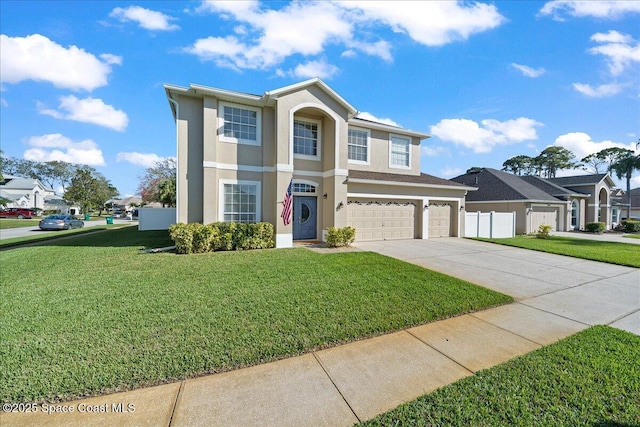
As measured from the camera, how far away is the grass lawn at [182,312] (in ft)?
9.99

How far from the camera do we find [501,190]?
2250cm

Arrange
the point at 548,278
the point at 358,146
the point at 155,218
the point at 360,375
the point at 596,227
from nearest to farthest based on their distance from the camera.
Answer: the point at 360,375 < the point at 548,278 < the point at 358,146 < the point at 155,218 < the point at 596,227

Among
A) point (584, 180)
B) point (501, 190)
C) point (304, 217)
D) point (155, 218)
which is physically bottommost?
point (155, 218)

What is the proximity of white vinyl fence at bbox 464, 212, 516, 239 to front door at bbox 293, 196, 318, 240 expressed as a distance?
9824 millimetres

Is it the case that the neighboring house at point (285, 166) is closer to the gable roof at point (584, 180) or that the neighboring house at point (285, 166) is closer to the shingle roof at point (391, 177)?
the shingle roof at point (391, 177)

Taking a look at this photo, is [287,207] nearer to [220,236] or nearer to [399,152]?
[220,236]

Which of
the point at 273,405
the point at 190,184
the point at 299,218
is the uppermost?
the point at 190,184

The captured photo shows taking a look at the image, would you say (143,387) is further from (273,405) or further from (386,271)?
(386,271)

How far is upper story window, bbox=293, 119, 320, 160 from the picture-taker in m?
12.5

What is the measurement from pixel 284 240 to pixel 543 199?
22884 millimetres

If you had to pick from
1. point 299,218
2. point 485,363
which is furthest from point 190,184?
point 485,363

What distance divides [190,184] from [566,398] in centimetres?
1181

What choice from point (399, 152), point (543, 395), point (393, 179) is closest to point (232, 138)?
point (393, 179)

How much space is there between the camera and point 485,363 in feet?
11.0
